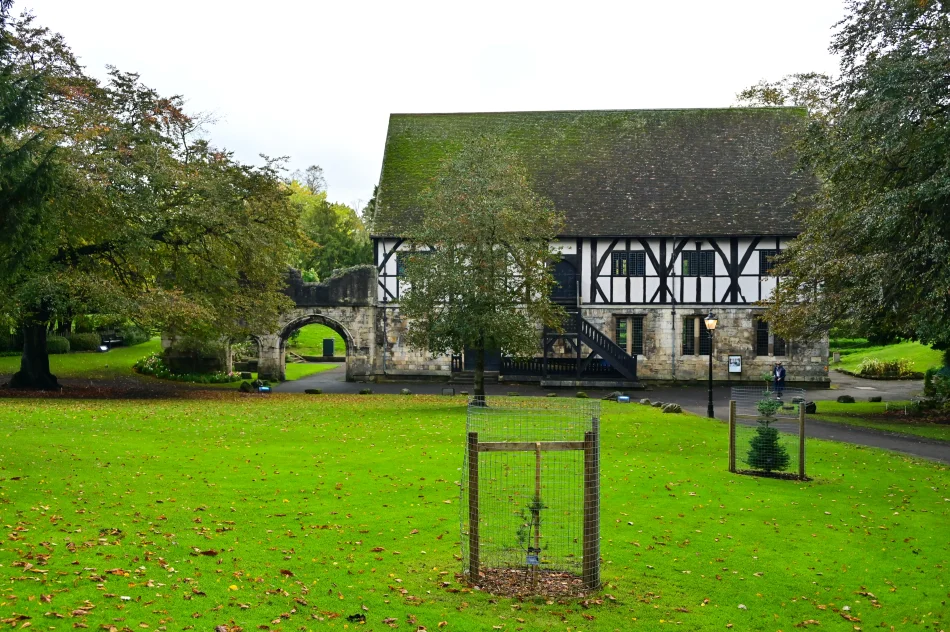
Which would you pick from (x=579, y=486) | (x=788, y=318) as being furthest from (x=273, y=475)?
(x=788, y=318)

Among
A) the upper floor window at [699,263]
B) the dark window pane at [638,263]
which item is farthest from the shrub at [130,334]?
the upper floor window at [699,263]

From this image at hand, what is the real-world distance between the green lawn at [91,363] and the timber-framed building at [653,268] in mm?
12321

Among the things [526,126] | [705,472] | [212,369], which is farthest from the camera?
[526,126]

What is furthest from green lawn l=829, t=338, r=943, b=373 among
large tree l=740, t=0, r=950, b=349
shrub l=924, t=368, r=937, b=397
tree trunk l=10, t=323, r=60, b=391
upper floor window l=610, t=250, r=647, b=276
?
tree trunk l=10, t=323, r=60, b=391

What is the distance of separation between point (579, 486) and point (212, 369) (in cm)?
2920

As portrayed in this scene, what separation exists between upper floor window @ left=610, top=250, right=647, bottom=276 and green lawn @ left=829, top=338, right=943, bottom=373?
608 inches

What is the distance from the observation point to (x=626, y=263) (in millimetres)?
40812

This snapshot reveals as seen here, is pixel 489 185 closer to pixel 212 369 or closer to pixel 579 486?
pixel 579 486

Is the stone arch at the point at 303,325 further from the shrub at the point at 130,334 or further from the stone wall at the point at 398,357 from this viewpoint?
the shrub at the point at 130,334

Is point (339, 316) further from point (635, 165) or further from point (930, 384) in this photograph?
point (930, 384)

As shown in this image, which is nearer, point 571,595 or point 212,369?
point 571,595

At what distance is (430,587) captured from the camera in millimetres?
8977

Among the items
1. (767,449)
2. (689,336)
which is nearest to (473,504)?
(767,449)

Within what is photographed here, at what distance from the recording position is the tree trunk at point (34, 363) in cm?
3069
